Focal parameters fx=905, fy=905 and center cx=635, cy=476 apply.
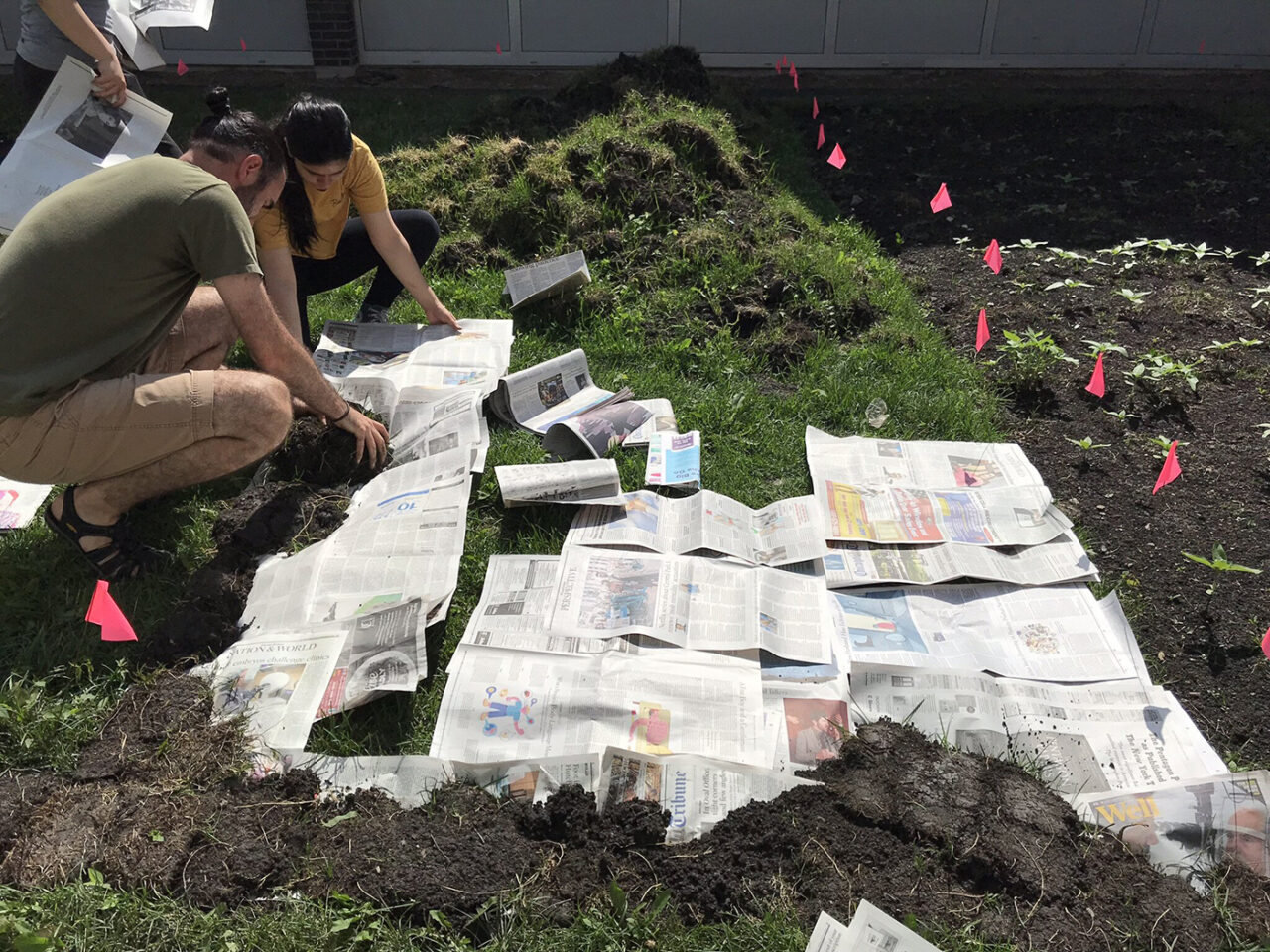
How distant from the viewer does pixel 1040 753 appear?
2.32 meters

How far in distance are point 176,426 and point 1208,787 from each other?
2942 mm

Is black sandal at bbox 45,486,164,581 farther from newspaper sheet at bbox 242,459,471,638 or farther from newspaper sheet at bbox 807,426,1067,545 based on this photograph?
newspaper sheet at bbox 807,426,1067,545

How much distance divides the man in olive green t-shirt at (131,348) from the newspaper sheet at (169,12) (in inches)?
49.9

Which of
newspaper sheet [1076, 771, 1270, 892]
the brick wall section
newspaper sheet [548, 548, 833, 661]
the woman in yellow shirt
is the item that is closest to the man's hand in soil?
the woman in yellow shirt

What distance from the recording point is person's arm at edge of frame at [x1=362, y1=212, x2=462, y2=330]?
12.5 feet

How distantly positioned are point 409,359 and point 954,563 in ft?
7.98

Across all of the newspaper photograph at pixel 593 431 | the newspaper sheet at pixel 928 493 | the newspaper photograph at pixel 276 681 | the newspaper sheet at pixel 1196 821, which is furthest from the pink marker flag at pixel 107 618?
the newspaper sheet at pixel 1196 821

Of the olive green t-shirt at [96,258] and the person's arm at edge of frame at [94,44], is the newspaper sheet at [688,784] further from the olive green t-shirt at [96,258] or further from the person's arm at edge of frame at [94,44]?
the person's arm at edge of frame at [94,44]

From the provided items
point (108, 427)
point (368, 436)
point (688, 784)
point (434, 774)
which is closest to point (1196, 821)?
point (688, 784)

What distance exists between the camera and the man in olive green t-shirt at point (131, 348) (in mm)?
2504

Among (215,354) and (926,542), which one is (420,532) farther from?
(926,542)

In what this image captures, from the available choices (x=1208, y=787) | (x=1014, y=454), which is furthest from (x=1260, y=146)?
(x=1208, y=787)

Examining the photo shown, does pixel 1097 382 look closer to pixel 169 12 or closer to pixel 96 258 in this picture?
pixel 96 258

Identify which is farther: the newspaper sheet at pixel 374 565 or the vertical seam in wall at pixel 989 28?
the vertical seam in wall at pixel 989 28
